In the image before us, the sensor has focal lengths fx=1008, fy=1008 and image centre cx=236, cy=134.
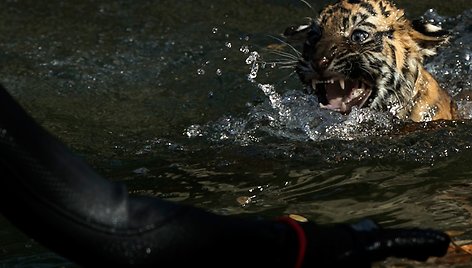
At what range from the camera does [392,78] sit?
5.17 meters

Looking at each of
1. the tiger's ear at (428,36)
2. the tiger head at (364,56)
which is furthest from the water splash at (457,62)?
the tiger head at (364,56)

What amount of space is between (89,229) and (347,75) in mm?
3027

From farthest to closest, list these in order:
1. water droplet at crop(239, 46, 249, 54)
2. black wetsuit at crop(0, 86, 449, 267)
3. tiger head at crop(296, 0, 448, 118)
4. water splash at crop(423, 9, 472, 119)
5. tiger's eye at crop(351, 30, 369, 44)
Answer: water droplet at crop(239, 46, 249, 54)
water splash at crop(423, 9, 472, 119)
tiger's eye at crop(351, 30, 369, 44)
tiger head at crop(296, 0, 448, 118)
black wetsuit at crop(0, 86, 449, 267)

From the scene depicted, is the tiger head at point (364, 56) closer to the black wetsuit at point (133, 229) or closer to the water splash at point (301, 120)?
the water splash at point (301, 120)

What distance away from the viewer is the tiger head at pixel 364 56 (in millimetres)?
5031

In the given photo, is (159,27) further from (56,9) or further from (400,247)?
(400,247)

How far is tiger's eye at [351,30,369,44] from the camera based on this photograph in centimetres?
516

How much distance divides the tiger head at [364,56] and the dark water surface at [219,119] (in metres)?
0.12

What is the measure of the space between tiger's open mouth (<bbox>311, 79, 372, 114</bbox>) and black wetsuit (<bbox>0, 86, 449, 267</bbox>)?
2794 millimetres

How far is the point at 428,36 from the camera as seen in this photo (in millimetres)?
5371

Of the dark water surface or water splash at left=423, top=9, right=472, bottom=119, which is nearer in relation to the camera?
the dark water surface

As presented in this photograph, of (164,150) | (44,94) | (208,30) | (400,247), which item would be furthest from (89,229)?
(208,30)

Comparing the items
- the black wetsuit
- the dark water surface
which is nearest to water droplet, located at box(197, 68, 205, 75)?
the dark water surface

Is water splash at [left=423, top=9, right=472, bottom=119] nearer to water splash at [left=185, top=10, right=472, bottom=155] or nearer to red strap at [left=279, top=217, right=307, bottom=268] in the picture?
water splash at [left=185, top=10, right=472, bottom=155]
